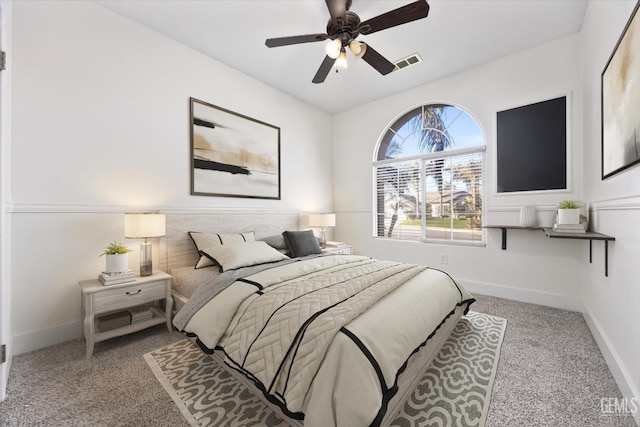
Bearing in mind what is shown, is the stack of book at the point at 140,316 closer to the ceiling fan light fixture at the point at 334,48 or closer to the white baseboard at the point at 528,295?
the ceiling fan light fixture at the point at 334,48

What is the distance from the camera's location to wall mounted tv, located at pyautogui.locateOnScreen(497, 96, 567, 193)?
289 cm

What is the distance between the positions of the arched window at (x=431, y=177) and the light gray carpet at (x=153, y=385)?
1709mm

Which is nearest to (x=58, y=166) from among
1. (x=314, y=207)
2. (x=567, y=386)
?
(x=314, y=207)

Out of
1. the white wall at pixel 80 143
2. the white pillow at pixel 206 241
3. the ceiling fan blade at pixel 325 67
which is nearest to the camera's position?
the white wall at pixel 80 143

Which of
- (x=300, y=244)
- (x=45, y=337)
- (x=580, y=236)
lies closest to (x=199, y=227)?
(x=300, y=244)

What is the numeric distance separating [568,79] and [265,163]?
12.2 ft

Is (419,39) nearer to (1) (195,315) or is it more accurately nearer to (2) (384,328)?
(2) (384,328)

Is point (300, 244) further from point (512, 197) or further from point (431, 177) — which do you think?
point (512, 197)

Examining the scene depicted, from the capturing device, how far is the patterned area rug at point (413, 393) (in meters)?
1.38

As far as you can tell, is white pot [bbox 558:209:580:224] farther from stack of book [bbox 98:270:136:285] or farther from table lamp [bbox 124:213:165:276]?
stack of book [bbox 98:270:136:285]

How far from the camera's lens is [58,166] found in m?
2.17

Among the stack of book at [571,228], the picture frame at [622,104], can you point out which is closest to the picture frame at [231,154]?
the stack of book at [571,228]

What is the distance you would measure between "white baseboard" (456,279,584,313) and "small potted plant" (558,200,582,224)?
1.01 meters

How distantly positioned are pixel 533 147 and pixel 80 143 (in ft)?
15.4
